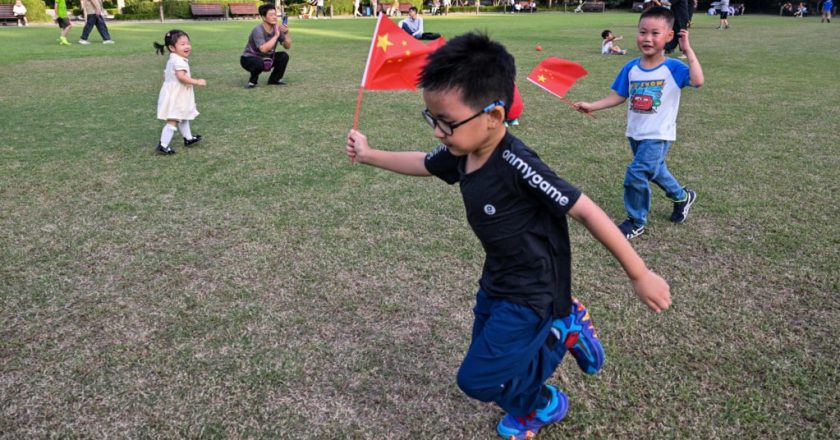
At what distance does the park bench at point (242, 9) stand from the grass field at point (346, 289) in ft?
105

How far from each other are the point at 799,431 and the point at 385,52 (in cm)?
242

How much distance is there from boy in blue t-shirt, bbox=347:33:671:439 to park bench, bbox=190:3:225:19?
37433 millimetres

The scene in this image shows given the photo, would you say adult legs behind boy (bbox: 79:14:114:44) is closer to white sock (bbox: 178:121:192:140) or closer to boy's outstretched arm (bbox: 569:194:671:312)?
white sock (bbox: 178:121:192:140)

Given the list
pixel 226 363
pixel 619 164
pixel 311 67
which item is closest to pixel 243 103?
pixel 311 67

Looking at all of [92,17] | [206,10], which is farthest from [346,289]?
[206,10]

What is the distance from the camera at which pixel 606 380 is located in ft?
9.04

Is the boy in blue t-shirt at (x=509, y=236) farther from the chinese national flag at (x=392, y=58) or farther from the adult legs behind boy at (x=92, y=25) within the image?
the adult legs behind boy at (x=92, y=25)

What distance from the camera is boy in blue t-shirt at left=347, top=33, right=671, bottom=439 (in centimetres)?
195

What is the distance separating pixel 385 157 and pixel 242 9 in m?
38.6

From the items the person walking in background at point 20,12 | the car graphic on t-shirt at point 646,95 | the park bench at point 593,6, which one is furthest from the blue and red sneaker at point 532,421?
the park bench at point 593,6

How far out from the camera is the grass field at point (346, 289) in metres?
2.58

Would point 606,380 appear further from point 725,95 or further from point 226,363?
point 725,95

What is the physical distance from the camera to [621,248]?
1927 millimetres

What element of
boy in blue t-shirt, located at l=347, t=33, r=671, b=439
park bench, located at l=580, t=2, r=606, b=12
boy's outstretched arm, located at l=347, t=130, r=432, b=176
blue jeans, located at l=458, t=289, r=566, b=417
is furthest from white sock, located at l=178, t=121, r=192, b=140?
park bench, located at l=580, t=2, r=606, b=12
